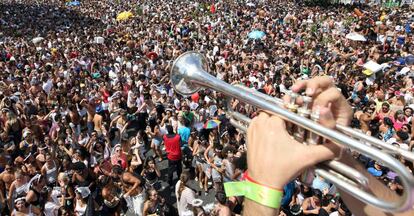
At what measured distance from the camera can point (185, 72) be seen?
11.0ft

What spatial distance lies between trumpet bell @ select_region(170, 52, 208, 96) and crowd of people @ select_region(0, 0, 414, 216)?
1.17 feet

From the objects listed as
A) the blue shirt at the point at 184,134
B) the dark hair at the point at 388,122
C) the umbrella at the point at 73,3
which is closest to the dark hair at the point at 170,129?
the blue shirt at the point at 184,134

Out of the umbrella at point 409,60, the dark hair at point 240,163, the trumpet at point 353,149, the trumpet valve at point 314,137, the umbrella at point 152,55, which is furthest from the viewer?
the umbrella at point 152,55

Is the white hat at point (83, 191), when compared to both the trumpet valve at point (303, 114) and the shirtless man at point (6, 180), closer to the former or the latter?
the shirtless man at point (6, 180)

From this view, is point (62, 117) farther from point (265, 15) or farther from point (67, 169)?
point (265, 15)

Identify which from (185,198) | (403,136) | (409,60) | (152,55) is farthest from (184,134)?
(409,60)

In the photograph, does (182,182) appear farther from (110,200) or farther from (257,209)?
(257,209)

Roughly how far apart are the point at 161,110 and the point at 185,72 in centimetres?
707

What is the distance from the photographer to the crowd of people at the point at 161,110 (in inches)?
256

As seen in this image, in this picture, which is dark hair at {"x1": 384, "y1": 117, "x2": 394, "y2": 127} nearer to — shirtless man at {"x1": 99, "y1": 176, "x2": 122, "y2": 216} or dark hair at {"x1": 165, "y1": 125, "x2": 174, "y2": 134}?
dark hair at {"x1": 165, "y1": 125, "x2": 174, "y2": 134}

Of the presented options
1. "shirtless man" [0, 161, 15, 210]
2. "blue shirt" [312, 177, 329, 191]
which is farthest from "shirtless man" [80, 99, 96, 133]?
"blue shirt" [312, 177, 329, 191]

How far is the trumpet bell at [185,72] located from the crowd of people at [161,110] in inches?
14.0

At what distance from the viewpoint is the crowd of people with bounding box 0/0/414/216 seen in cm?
650

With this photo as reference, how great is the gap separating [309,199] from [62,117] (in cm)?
640
